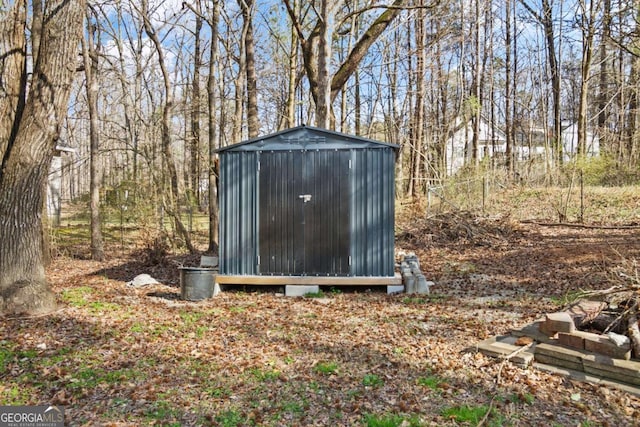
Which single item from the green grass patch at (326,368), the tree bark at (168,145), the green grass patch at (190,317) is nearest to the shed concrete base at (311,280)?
the green grass patch at (190,317)

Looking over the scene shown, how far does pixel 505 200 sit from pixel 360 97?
11812mm

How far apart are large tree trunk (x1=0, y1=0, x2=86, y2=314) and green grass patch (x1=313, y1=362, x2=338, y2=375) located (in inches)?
141

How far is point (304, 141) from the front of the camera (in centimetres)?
729

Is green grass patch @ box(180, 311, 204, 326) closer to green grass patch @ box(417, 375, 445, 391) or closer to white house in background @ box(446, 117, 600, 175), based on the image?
green grass patch @ box(417, 375, 445, 391)

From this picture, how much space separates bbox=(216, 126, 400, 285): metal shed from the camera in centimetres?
718

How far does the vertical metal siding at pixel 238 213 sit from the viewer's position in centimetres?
738

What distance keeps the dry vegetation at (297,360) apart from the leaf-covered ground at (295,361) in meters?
0.02

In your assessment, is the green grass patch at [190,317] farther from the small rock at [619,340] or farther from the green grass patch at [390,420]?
the small rock at [619,340]

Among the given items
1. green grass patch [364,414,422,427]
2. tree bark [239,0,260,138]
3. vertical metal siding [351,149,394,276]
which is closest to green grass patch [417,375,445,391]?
green grass patch [364,414,422,427]

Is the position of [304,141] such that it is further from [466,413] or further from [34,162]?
[466,413]

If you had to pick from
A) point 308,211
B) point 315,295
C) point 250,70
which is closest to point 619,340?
point 315,295

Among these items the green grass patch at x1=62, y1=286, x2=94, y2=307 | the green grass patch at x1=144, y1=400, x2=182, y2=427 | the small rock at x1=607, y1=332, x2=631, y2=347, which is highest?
the small rock at x1=607, y1=332, x2=631, y2=347

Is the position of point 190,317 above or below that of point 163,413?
above

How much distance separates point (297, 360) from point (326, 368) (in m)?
0.36
